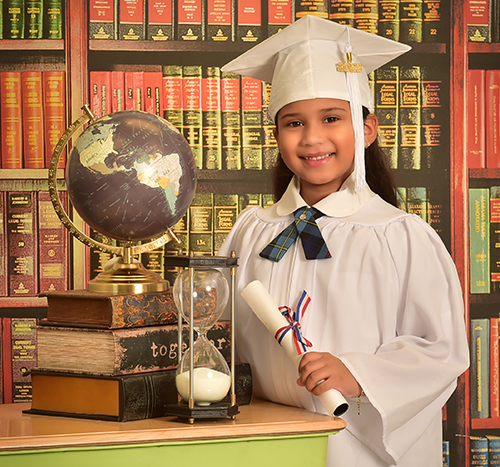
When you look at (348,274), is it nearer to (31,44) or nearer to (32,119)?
(32,119)

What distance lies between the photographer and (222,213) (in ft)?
9.65

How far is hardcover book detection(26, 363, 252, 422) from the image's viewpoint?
4.27 ft

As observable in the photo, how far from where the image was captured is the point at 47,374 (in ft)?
4.63

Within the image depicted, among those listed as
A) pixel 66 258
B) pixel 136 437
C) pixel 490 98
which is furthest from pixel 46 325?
pixel 490 98

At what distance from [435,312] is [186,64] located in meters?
1.78

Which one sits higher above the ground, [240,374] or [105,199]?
[105,199]

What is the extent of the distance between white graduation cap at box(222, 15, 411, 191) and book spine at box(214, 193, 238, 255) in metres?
1.18

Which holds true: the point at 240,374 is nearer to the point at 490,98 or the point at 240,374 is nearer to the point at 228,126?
the point at 228,126

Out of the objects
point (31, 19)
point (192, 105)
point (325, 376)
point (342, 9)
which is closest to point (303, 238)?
point (325, 376)

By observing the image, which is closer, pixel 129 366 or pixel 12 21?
pixel 129 366

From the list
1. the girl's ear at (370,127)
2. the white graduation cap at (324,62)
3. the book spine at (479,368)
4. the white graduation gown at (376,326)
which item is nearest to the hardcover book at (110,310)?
the white graduation gown at (376,326)

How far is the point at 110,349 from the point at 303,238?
59 centimetres

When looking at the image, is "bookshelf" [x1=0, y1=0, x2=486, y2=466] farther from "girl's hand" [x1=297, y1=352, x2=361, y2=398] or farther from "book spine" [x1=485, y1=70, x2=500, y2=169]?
"girl's hand" [x1=297, y1=352, x2=361, y2=398]

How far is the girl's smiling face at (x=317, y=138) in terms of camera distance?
67.5 inches
